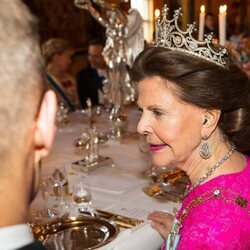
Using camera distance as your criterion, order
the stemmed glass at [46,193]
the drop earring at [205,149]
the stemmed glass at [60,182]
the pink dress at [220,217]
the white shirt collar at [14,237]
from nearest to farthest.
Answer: the white shirt collar at [14,237] → the pink dress at [220,217] → the drop earring at [205,149] → the stemmed glass at [46,193] → the stemmed glass at [60,182]

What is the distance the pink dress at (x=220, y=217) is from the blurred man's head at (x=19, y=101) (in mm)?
890

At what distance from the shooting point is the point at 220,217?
1715 mm

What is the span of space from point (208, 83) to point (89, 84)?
4.43 metres

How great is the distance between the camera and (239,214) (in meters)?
1.72

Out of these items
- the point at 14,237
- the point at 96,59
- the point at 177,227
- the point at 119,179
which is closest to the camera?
the point at 14,237

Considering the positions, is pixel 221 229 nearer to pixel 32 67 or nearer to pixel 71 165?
pixel 32 67

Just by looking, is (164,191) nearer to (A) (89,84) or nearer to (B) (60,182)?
(B) (60,182)

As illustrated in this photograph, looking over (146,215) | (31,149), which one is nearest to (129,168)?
(146,215)

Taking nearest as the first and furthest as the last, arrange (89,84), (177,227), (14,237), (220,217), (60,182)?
→ (14,237)
(220,217)
(177,227)
(60,182)
(89,84)

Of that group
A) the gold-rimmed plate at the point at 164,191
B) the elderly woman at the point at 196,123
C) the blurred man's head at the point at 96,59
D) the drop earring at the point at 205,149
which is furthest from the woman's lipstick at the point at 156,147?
the blurred man's head at the point at 96,59

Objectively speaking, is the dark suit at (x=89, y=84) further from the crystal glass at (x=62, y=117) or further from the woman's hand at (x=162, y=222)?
the woman's hand at (x=162, y=222)

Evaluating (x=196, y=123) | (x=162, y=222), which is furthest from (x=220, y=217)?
(x=162, y=222)

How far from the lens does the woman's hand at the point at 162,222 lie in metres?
2.23

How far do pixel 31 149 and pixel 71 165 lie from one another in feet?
7.55
